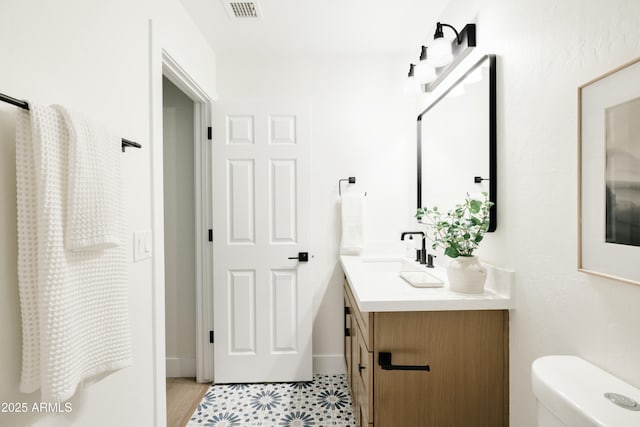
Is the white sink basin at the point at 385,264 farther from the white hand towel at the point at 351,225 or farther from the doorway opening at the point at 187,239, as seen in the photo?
the doorway opening at the point at 187,239

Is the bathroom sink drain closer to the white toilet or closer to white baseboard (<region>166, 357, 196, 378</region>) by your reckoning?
the white toilet

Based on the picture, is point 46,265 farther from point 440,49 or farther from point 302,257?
point 440,49

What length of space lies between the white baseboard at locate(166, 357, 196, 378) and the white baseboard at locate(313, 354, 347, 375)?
929mm

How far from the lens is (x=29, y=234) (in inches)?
28.9

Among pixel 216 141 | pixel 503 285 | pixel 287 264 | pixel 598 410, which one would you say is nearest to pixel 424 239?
pixel 503 285

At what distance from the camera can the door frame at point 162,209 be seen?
1.40 meters

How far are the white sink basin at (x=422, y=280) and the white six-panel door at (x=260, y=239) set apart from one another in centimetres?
85

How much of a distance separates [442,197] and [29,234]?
5.80ft

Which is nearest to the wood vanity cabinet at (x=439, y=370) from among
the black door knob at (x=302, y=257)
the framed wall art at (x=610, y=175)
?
the framed wall art at (x=610, y=175)

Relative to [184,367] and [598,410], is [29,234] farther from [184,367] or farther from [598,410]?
[184,367]

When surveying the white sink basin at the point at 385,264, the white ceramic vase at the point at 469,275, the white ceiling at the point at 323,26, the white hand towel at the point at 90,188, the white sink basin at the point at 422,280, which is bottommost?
the white sink basin at the point at 385,264

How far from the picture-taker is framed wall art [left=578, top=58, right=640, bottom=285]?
0.74m

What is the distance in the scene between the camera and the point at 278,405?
201cm

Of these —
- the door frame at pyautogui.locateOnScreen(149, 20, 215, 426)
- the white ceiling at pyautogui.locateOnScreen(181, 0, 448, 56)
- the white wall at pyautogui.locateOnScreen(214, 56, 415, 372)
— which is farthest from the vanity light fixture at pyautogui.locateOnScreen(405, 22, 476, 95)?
the door frame at pyautogui.locateOnScreen(149, 20, 215, 426)
